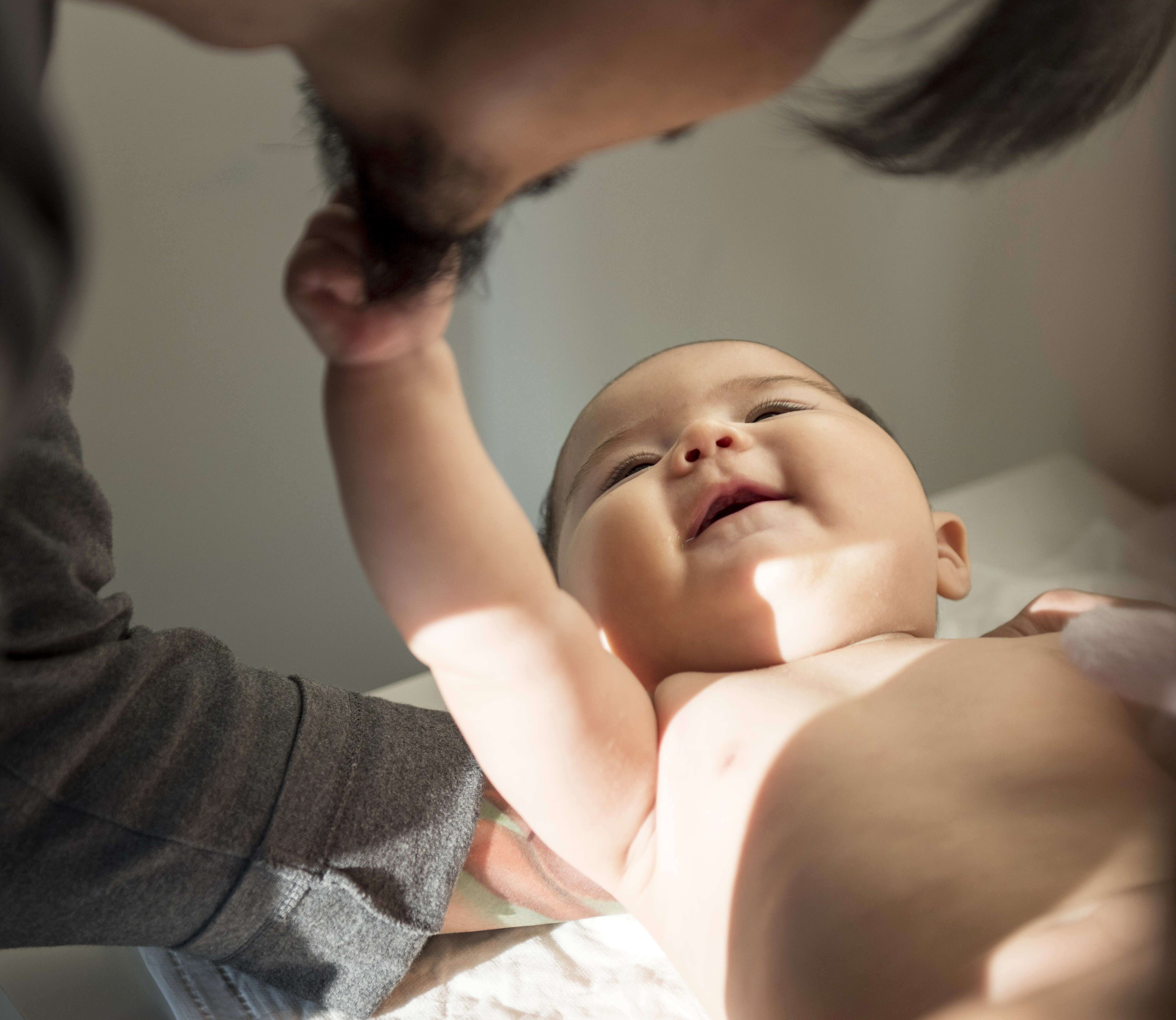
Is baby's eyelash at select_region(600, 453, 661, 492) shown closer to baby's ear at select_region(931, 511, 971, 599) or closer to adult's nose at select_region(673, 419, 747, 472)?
adult's nose at select_region(673, 419, 747, 472)

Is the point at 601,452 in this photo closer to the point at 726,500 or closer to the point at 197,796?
the point at 726,500

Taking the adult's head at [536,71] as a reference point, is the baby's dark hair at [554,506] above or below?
below

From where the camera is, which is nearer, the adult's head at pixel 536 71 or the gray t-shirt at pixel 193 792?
the adult's head at pixel 536 71

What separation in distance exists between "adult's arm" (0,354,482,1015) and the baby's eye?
25 centimetres

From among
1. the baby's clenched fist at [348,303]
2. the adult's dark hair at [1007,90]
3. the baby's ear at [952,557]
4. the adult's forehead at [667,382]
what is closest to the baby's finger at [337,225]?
the baby's clenched fist at [348,303]

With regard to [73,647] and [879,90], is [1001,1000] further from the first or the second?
[73,647]

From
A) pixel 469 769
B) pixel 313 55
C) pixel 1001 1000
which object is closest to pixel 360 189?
pixel 313 55

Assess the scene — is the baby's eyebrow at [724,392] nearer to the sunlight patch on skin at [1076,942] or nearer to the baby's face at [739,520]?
the baby's face at [739,520]

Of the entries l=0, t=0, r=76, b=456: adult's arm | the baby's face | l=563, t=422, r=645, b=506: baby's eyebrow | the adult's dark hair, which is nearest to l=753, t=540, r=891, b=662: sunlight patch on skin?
the baby's face

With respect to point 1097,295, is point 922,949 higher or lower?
lower

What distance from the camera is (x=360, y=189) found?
0.19m

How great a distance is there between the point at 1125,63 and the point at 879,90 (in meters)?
0.07

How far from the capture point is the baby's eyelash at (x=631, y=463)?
515mm

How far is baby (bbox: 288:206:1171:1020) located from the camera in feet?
0.91
